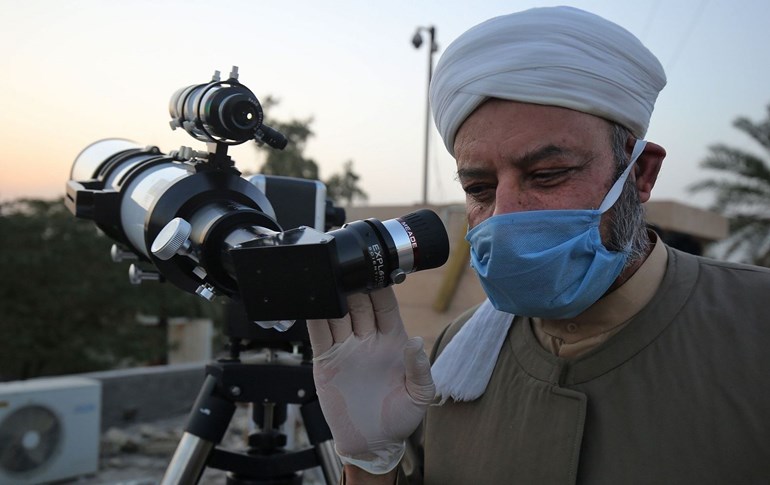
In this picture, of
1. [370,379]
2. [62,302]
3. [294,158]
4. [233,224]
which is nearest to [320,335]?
[370,379]

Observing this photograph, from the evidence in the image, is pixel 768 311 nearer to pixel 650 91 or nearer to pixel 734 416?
pixel 734 416

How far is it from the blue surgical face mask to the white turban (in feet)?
0.61

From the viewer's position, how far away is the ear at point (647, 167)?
149 cm

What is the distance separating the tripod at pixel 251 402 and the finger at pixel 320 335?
640mm

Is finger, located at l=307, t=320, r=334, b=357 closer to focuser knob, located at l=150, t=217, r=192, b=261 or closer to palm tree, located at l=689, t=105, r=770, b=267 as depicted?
focuser knob, located at l=150, t=217, r=192, b=261

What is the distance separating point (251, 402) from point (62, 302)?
1029 cm

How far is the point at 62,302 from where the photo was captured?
11219 mm

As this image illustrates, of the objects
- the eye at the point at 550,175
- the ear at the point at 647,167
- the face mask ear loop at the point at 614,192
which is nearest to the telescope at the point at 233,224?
the eye at the point at 550,175

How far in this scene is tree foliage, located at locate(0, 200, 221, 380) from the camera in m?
10.8

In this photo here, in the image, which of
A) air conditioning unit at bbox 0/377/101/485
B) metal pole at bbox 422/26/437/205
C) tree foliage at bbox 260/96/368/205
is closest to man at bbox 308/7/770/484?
air conditioning unit at bbox 0/377/101/485

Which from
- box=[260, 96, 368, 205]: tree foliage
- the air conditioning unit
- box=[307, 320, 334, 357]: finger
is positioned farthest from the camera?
box=[260, 96, 368, 205]: tree foliage

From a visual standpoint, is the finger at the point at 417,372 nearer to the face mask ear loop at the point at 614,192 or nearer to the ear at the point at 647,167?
the face mask ear loop at the point at 614,192

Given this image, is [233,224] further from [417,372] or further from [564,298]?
[564,298]

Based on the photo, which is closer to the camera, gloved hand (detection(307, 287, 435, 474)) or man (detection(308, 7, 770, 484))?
man (detection(308, 7, 770, 484))
